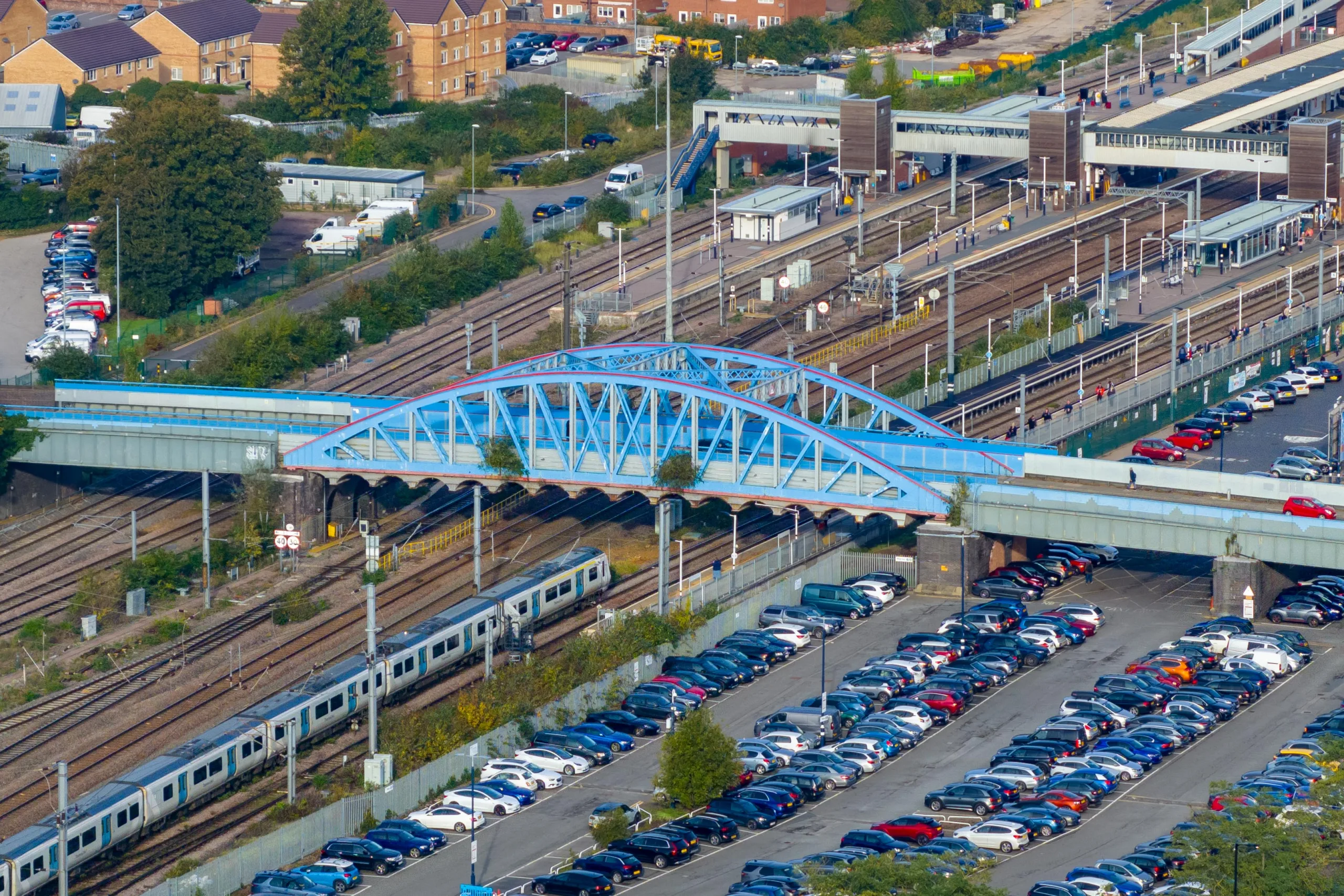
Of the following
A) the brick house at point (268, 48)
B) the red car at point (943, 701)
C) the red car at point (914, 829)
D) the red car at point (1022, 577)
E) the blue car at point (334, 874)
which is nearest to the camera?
the blue car at point (334, 874)

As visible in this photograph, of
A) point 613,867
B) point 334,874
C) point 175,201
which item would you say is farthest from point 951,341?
point 334,874

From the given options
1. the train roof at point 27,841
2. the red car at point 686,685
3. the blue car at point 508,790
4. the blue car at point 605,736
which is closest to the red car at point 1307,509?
the red car at point 686,685

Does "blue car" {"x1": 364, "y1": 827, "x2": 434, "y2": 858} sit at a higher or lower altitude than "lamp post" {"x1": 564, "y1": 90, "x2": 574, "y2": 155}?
lower

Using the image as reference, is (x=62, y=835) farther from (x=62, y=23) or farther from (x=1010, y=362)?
(x=62, y=23)

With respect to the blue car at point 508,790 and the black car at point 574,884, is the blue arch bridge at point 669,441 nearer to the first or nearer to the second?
the blue car at point 508,790

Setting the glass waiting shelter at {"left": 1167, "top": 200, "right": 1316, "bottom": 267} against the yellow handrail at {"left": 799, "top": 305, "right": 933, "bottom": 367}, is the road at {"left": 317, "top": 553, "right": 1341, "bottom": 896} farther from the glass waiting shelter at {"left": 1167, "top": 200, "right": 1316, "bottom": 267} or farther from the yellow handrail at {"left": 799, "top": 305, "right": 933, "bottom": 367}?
the glass waiting shelter at {"left": 1167, "top": 200, "right": 1316, "bottom": 267}

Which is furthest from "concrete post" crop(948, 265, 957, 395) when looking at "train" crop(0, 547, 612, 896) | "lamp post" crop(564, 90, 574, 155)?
"lamp post" crop(564, 90, 574, 155)

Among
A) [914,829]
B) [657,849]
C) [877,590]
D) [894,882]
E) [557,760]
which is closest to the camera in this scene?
[894,882]
